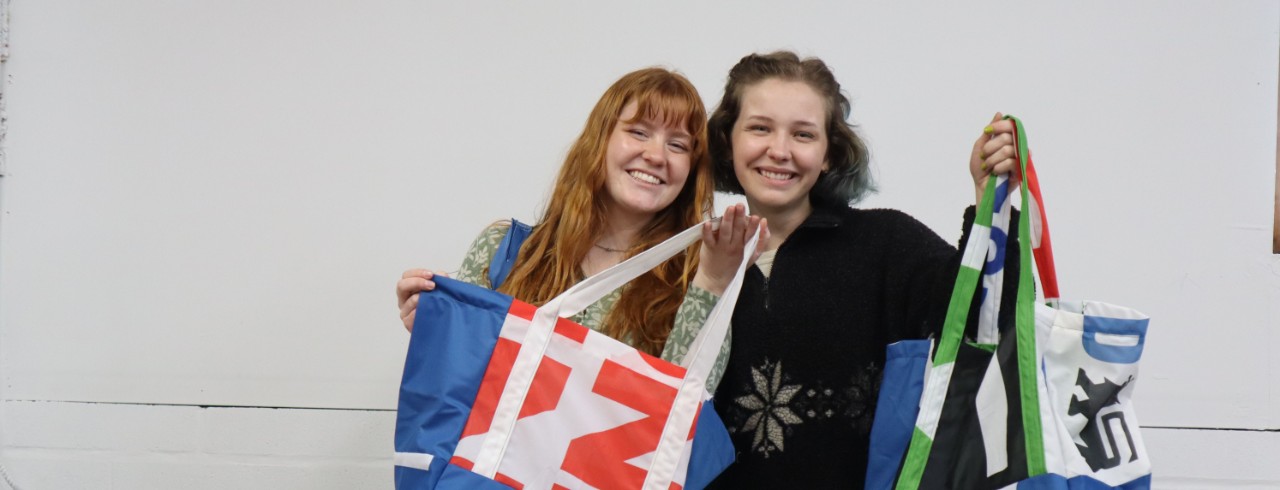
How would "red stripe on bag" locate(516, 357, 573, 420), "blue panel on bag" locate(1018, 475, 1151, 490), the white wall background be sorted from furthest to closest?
1. the white wall background
2. "red stripe on bag" locate(516, 357, 573, 420)
3. "blue panel on bag" locate(1018, 475, 1151, 490)

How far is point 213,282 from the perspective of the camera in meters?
1.85

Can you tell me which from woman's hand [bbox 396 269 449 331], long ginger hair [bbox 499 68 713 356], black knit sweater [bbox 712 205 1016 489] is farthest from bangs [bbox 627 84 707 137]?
woman's hand [bbox 396 269 449 331]

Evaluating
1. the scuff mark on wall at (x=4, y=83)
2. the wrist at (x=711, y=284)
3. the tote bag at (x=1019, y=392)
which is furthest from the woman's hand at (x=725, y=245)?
the scuff mark on wall at (x=4, y=83)

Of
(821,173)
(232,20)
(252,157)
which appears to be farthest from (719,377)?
(232,20)

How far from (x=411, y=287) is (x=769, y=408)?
0.44 m

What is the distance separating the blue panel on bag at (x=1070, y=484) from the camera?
87 cm

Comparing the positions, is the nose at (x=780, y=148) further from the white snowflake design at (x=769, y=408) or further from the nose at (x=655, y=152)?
the white snowflake design at (x=769, y=408)

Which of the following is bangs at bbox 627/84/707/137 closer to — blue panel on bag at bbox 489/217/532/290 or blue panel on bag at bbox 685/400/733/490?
blue panel on bag at bbox 489/217/532/290

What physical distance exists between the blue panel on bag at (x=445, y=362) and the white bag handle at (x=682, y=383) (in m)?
0.03

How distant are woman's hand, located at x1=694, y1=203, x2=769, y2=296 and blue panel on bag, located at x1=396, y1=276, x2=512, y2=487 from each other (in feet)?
0.74

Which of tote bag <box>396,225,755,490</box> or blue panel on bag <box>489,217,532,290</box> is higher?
blue panel on bag <box>489,217,532,290</box>

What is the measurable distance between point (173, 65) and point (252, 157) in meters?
0.27

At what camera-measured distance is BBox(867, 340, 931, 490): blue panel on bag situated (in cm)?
97

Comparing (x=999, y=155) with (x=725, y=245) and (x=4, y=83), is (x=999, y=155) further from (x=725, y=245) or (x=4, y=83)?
(x=4, y=83)
